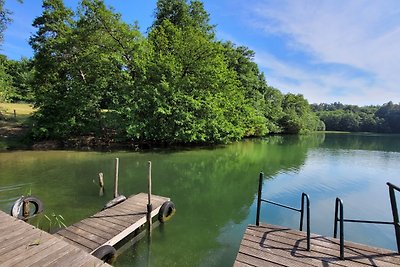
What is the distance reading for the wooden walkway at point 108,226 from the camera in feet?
17.3

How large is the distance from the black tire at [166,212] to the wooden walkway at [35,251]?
335cm

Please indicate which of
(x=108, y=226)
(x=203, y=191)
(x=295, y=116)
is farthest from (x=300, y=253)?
(x=295, y=116)

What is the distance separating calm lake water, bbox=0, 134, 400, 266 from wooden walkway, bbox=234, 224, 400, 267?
1.30m

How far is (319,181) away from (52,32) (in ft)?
73.5

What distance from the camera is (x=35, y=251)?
3.87 meters

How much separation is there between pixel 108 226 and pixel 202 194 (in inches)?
187

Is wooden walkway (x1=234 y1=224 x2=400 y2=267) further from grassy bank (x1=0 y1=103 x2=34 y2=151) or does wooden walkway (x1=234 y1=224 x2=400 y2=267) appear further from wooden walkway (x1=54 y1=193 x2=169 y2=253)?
grassy bank (x1=0 y1=103 x2=34 y2=151)

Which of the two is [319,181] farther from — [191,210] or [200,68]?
[200,68]

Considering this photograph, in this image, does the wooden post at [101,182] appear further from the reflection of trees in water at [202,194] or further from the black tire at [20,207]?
the black tire at [20,207]

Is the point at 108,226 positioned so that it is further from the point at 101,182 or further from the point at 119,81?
the point at 119,81

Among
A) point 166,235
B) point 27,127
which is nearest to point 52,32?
point 27,127

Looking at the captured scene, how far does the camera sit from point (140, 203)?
7570 mm

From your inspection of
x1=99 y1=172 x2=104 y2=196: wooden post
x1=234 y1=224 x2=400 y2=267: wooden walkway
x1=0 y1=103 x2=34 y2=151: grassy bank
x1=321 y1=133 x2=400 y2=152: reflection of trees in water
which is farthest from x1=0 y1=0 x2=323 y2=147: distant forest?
x1=321 y1=133 x2=400 y2=152: reflection of trees in water

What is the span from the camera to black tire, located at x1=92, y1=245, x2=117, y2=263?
4.88 m
